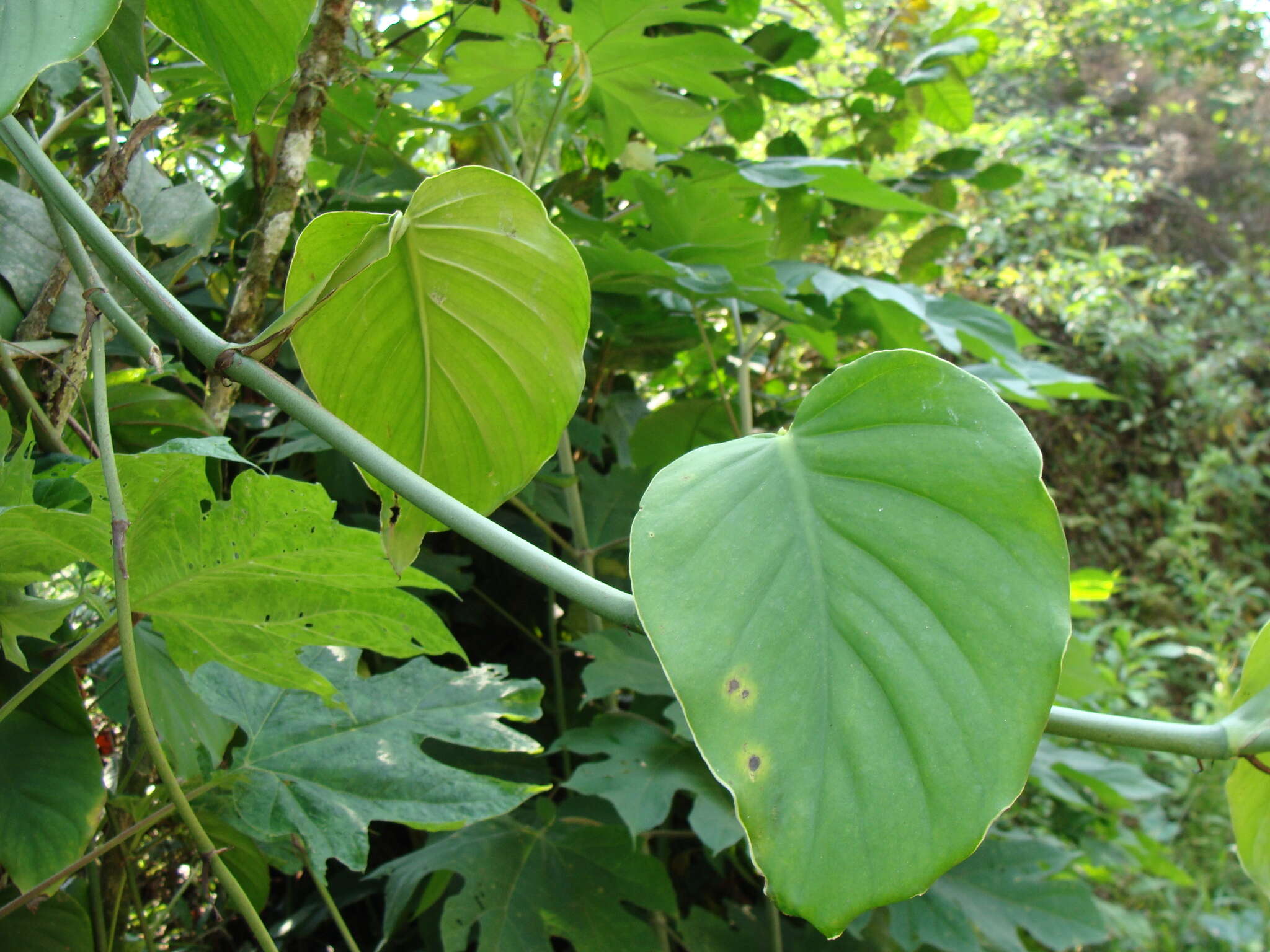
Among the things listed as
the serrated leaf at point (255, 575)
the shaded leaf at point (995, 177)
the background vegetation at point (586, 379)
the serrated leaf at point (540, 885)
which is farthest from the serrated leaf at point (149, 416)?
the shaded leaf at point (995, 177)

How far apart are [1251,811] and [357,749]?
1.65ft

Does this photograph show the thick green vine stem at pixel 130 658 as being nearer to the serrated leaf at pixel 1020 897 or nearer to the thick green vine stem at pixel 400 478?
the thick green vine stem at pixel 400 478

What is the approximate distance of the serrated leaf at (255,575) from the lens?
43cm

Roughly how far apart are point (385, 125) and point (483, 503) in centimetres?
57

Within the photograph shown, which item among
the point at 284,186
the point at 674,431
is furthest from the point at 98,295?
the point at 674,431

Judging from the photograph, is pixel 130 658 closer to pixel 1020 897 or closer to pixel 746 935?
pixel 746 935

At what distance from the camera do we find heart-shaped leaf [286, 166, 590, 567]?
387 mm

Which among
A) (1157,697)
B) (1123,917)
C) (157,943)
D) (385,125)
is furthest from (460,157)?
(1157,697)

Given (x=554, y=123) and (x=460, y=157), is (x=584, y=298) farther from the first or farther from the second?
(x=460, y=157)

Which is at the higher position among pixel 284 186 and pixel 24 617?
pixel 284 186

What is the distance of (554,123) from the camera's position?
86 centimetres

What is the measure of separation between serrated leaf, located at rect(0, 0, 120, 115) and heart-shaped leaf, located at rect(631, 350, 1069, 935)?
23 centimetres

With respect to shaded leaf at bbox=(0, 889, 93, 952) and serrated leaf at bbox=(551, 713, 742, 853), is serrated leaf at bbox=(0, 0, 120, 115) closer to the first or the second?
shaded leaf at bbox=(0, 889, 93, 952)

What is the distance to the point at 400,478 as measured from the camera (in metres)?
0.32
